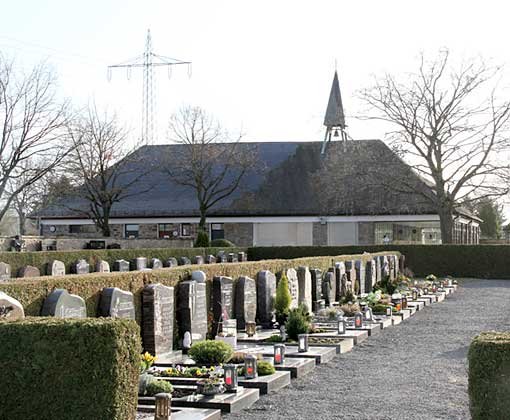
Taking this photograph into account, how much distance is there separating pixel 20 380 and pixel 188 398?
2615mm

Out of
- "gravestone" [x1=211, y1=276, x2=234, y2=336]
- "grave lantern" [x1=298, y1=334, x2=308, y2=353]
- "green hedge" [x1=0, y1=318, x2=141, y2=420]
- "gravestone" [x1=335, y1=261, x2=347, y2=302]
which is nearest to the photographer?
"green hedge" [x1=0, y1=318, x2=141, y2=420]

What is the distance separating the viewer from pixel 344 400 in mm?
9664

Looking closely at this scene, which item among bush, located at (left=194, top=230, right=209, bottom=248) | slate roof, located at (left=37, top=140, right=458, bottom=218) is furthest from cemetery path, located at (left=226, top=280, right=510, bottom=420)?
slate roof, located at (left=37, top=140, right=458, bottom=218)

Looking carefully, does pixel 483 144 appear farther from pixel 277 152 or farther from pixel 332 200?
pixel 277 152

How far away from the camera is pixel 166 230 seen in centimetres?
4959

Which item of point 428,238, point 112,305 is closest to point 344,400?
point 112,305

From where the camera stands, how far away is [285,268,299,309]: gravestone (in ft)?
58.6

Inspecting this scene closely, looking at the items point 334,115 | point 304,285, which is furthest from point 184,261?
point 334,115

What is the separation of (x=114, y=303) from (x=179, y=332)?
220cm

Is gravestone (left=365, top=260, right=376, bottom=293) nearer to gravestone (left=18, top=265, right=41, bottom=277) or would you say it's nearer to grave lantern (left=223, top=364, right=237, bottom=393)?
gravestone (left=18, top=265, right=41, bottom=277)

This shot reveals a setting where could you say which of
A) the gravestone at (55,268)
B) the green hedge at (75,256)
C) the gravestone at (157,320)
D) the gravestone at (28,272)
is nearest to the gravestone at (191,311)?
the gravestone at (157,320)

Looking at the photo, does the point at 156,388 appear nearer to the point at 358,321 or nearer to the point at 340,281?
the point at 358,321

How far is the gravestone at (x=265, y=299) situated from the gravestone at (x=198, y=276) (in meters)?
2.58

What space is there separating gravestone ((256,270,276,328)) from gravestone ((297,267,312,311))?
84.6 inches
